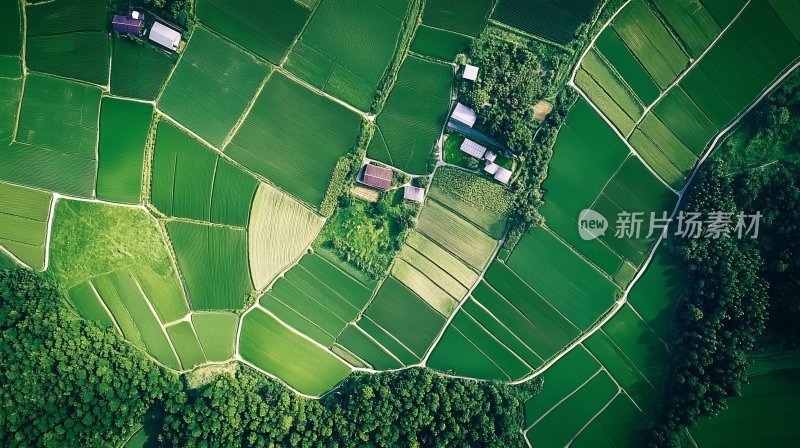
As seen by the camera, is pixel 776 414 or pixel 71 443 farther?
pixel 776 414

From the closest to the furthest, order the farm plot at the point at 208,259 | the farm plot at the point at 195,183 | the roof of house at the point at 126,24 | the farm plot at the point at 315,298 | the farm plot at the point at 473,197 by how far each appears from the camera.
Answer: the roof of house at the point at 126,24 → the farm plot at the point at 195,183 → the farm plot at the point at 208,259 → the farm plot at the point at 315,298 → the farm plot at the point at 473,197

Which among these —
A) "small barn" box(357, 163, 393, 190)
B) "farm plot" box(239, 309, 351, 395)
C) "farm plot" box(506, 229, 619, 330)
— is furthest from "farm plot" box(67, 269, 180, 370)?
"farm plot" box(506, 229, 619, 330)

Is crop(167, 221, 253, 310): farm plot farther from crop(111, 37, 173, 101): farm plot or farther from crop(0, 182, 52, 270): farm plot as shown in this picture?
crop(111, 37, 173, 101): farm plot

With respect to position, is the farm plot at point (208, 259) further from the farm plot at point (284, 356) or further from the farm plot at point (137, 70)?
the farm plot at point (137, 70)

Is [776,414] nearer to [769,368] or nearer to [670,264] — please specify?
[769,368]

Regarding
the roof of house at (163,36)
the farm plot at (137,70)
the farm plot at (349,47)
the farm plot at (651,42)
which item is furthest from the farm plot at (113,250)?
the farm plot at (651,42)

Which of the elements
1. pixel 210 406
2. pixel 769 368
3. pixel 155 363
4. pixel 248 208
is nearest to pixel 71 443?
pixel 155 363
